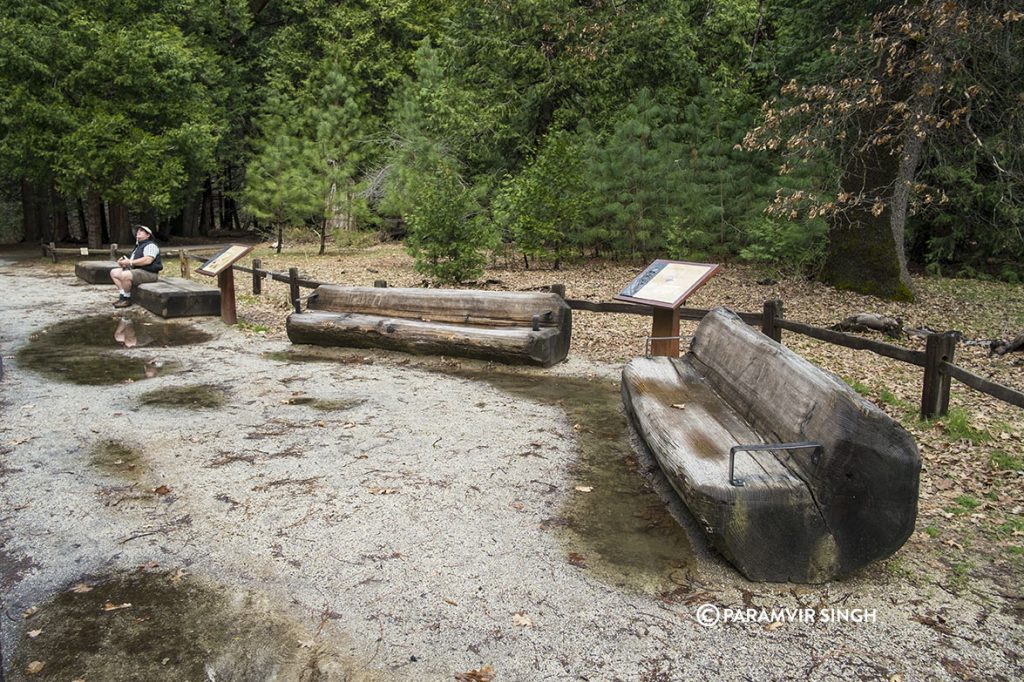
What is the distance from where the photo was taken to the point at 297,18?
3316cm

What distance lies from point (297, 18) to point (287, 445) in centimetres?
3214

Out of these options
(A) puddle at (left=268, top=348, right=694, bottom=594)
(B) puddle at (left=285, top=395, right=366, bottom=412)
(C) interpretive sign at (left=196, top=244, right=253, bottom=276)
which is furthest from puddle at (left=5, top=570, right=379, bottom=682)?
(C) interpretive sign at (left=196, top=244, right=253, bottom=276)

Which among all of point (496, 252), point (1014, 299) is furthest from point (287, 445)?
point (1014, 299)

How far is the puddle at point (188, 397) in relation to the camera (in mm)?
6977

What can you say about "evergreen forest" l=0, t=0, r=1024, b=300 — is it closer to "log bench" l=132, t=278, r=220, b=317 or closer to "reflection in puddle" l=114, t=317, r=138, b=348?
"log bench" l=132, t=278, r=220, b=317

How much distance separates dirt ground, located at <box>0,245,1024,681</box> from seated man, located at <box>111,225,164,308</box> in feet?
22.0

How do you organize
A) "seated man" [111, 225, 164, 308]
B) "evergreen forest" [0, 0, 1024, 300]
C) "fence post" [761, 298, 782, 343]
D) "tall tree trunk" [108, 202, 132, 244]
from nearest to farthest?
"fence post" [761, 298, 782, 343] < "evergreen forest" [0, 0, 1024, 300] < "seated man" [111, 225, 164, 308] < "tall tree trunk" [108, 202, 132, 244]

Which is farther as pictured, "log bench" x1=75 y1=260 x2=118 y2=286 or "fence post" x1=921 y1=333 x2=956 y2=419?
"log bench" x1=75 y1=260 x2=118 y2=286

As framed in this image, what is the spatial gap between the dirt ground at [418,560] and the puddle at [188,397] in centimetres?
6

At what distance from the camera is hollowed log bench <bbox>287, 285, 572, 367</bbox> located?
8.52 metres

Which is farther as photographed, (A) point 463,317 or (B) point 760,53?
(B) point 760,53

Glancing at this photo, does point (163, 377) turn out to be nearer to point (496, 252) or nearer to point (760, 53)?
point (496, 252)

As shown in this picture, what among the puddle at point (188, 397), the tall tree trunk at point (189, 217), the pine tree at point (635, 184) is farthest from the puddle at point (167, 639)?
the tall tree trunk at point (189, 217)

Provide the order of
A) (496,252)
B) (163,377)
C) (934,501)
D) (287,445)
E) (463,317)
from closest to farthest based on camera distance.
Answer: (934,501) < (287,445) < (163,377) < (463,317) < (496,252)
